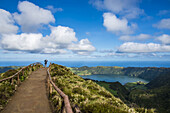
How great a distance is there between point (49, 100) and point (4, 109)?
294 centimetres

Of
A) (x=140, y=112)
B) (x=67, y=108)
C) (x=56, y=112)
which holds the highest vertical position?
(x=67, y=108)

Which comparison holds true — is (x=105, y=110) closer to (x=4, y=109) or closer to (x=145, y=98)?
(x=4, y=109)

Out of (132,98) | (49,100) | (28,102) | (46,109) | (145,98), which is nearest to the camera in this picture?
(46,109)

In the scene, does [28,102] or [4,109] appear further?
[28,102]

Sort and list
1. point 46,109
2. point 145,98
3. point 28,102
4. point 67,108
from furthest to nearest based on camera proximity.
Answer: point 145,98
point 28,102
point 46,109
point 67,108

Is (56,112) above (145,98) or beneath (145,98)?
above

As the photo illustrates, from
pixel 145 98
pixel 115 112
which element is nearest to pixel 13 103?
pixel 115 112

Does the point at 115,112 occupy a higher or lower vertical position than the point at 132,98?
higher

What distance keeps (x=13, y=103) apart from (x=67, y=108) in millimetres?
7045

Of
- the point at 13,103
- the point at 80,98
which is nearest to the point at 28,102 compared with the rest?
the point at 13,103

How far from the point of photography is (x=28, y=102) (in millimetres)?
8094

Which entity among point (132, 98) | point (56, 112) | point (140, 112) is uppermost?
point (56, 112)

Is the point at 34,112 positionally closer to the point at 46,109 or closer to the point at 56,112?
the point at 46,109

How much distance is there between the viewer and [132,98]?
14275 cm
